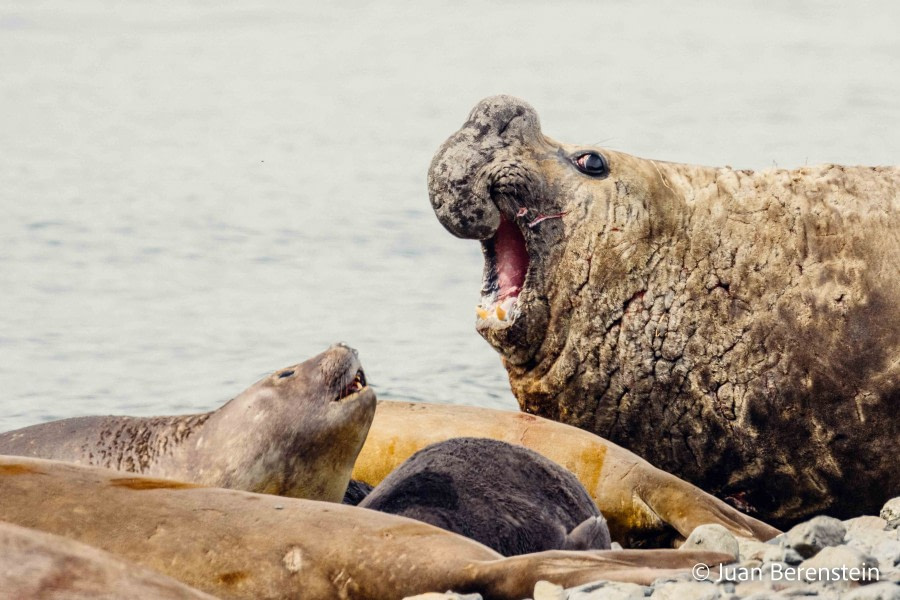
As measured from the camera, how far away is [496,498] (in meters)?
4.88

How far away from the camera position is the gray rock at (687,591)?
3.45m

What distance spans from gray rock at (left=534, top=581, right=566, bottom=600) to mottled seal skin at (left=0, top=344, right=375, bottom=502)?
1.75m

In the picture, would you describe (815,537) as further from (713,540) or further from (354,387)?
(354,387)

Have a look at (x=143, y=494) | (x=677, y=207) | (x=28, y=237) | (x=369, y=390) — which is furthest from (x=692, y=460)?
(x=28, y=237)

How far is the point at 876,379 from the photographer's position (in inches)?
227

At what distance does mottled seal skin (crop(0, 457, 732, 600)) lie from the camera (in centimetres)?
378

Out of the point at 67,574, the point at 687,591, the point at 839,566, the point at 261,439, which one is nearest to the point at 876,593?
the point at 839,566

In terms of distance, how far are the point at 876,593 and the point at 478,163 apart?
3168mm

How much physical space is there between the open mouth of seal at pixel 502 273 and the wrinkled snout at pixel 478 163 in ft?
0.38

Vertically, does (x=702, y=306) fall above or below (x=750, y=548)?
above

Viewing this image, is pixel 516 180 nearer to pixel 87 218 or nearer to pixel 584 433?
pixel 584 433

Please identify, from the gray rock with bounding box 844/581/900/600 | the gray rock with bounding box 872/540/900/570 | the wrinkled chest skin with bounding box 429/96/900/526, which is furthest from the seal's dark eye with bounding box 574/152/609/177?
the gray rock with bounding box 844/581/900/600

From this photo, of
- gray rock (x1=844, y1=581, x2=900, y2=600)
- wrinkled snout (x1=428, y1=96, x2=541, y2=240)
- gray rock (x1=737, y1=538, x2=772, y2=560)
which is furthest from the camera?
wrinkled snout (x1=428, y1=96, x2=541, y2=240)

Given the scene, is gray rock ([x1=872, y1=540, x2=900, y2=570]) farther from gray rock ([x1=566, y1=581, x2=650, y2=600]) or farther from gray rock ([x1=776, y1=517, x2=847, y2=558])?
gray rock ([x1=566, y1=581, x2=650, y2=600])
